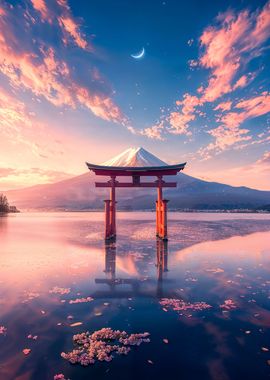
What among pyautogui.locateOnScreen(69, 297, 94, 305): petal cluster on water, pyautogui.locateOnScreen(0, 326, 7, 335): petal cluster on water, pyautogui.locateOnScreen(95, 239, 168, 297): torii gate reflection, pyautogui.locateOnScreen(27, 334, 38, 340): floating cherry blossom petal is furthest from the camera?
pyautogui.locateOnScreen(95, 239, 168, 297): torii gate reflection

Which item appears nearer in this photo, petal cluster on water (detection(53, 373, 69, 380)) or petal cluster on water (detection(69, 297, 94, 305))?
petal cluster on water (detection(53, 373, 69, 380))

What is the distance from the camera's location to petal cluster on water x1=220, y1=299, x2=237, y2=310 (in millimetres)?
5305

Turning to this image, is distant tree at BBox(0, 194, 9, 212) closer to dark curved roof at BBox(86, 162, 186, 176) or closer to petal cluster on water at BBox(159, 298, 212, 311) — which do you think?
dark curved roof at BBox(86, 162, 186, 176)

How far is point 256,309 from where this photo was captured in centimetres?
517

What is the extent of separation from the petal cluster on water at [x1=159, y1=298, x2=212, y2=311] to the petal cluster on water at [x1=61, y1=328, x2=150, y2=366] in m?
1.36

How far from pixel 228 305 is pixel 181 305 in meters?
1.07

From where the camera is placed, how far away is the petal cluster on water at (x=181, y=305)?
527 centimetres

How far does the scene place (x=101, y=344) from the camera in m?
3.76

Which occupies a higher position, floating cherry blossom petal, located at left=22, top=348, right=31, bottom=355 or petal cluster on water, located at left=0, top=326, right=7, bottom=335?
floating cherry blossom petal, located at left=22, top=348, right=31, bottom=355

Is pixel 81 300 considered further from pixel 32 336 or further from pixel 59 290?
pixel 32 336

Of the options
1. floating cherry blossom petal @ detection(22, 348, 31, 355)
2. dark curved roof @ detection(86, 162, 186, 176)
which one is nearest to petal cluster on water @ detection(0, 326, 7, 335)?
floating cherry blossom petal @ detection(22, 348, 31, 355)

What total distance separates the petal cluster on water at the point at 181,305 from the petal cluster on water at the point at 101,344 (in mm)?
1363

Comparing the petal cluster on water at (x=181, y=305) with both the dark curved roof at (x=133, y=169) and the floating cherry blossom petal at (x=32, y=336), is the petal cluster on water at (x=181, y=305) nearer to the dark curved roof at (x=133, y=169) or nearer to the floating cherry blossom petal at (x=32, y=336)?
the floating cherry blossom petal at (x=32, y=336)

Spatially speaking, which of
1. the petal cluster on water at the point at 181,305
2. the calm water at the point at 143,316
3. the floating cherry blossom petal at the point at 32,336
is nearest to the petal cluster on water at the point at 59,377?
the calm water at the point at 143,316
